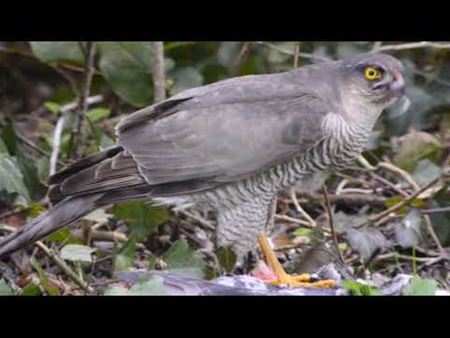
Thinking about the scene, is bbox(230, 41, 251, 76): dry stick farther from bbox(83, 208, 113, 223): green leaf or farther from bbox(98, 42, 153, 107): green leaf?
→ bbox(83, 208, 113, 223): green leaf

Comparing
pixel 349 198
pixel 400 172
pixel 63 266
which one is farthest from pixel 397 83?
pixel 63 266

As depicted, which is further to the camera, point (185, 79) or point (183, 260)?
point (185, 79)

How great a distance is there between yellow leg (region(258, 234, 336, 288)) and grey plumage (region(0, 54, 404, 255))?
0.06 metres

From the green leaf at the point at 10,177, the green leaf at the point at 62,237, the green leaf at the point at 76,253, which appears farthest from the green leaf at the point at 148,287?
the green leaf at the point at 10,177

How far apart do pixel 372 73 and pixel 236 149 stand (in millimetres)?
548

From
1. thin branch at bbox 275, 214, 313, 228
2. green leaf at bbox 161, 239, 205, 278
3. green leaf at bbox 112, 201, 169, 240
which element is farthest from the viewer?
thin branch at bbox 275, 214, 313, 228

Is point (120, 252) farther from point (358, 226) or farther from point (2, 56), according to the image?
point (2, 56)

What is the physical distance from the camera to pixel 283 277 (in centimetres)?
392

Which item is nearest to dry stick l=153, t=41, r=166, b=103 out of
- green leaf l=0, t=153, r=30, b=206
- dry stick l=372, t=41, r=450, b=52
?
green leaf l=0, t=153, r=30, b=206

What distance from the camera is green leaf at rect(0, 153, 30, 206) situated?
172 inches

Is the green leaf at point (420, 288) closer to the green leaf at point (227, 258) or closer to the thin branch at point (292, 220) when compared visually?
the green leaf at point (227, 258)

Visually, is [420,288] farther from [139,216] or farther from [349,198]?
[349,198]

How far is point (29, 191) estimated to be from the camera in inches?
185

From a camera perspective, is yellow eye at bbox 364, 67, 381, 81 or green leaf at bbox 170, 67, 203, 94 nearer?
Answer: yellow eye at bbox 364, 67, 381, 81
